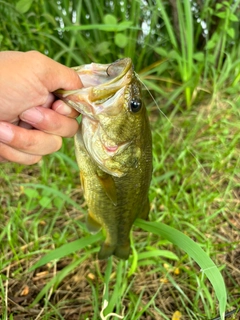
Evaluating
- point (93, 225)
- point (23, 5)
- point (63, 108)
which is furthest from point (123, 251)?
point (23, 5)

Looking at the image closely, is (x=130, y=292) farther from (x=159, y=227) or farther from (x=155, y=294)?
(x=159, y=227)

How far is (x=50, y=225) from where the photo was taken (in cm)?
253

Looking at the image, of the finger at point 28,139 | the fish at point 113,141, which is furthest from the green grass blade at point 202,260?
the finger at point 28,139

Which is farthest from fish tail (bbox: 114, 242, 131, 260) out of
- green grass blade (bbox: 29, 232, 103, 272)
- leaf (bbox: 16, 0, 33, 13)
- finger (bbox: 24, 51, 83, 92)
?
leaf (bbox: 16, 0, 33, 13)

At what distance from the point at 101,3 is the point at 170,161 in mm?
1355

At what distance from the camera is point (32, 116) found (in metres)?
1.65

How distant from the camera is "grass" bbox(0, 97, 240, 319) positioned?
2.14 meters

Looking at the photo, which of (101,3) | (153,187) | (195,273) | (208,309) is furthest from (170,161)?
(101,3)

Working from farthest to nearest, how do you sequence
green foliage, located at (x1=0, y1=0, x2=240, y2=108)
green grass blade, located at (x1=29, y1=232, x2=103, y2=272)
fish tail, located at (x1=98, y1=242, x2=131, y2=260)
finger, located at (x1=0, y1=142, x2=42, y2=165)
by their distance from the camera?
green foliage, located at (x1=0, y1=0, x2=240, y2=108) → fish tail, located at (x1=98, y1=242, x2=131, y2=260) → green grass blade, located at (x1=29, y1=232, x2=103, y2=272) → finger, located at (x1=0, y1=142, x2=42, y2=165)

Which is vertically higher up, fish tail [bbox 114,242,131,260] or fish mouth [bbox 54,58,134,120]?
fish mouth [bbox 54,58,134,120]

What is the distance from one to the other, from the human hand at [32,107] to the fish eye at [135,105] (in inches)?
8.8

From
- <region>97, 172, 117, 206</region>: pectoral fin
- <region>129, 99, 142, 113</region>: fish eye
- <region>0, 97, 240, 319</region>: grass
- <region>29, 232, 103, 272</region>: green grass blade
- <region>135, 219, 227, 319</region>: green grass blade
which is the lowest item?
<region>0, 97, 240, 319</region>: grass

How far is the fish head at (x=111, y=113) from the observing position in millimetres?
1434

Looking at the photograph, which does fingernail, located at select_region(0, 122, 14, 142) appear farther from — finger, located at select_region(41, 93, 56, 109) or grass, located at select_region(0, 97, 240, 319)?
grass, located at select_region(0, 97, 240, 319)
